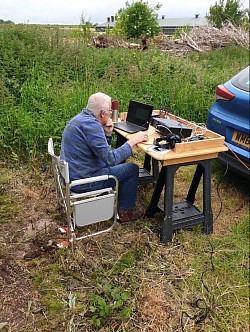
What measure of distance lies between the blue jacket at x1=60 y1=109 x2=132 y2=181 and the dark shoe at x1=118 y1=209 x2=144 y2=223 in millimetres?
574

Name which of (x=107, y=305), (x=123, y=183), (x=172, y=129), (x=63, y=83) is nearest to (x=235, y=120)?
(x=172, y=129)

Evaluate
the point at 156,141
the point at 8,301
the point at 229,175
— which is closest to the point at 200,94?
the point at 229,175

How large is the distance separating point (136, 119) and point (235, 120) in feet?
3.26

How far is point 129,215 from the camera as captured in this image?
3.07 m

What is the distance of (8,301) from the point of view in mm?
2143

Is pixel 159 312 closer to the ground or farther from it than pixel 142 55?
closer to the ground

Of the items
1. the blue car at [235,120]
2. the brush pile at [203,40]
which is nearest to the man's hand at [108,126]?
the blue car at [235,120]

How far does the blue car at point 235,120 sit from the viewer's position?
3086 millimetres

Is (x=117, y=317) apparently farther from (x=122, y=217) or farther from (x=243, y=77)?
(x=243, y=77)

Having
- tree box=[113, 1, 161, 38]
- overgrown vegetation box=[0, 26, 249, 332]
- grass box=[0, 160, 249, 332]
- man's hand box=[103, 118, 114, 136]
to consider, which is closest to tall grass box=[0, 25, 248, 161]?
overgrown vegetation box=[0, 26, 249, 332]

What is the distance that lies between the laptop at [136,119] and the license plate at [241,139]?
35.7 inches

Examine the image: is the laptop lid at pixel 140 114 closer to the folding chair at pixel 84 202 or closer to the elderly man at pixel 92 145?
the elderly man at pixel 92 145

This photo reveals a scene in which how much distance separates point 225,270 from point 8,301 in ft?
5.38

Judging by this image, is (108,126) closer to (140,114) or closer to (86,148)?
(86,148)
